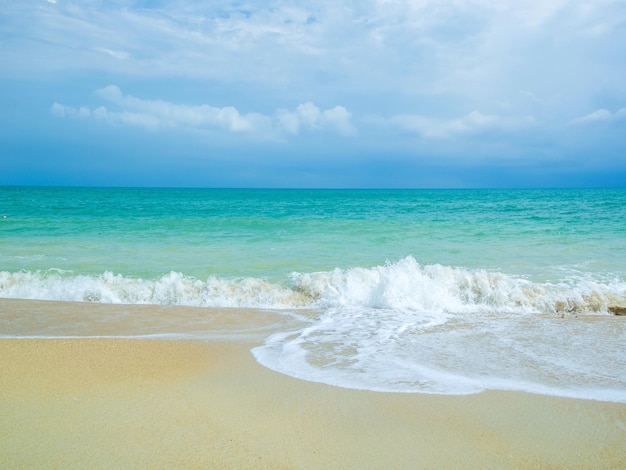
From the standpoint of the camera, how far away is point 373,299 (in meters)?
9.08

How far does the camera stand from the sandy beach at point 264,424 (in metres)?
3.17

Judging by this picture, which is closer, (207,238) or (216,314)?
(216,314)

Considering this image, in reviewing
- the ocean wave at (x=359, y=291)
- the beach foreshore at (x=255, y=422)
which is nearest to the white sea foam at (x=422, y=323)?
the ocean wave at (x=359, y=291)

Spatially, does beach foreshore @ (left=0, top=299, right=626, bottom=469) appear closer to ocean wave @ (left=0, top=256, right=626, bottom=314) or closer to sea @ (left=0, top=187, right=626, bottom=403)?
sea @ (left=0, top=187, right=626, bottom=403)

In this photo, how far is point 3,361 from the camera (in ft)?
16.5

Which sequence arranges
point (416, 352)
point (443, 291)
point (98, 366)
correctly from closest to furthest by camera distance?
1. point (98, 366)
2. point (416, 352)
3. point (443, 291)

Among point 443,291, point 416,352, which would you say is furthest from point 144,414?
point 443,291

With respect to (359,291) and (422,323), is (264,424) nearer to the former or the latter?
(422,323)

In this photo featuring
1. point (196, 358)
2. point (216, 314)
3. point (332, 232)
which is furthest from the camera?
point (332, 232)

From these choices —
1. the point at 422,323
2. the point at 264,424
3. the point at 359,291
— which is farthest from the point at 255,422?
the point at 359,291

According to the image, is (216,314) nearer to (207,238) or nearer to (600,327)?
(600,327)

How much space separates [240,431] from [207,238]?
16278 millimetres

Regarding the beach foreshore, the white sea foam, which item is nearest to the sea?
the white sea foam

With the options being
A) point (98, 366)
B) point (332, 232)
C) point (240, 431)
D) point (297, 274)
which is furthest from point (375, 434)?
point (332, 232)
